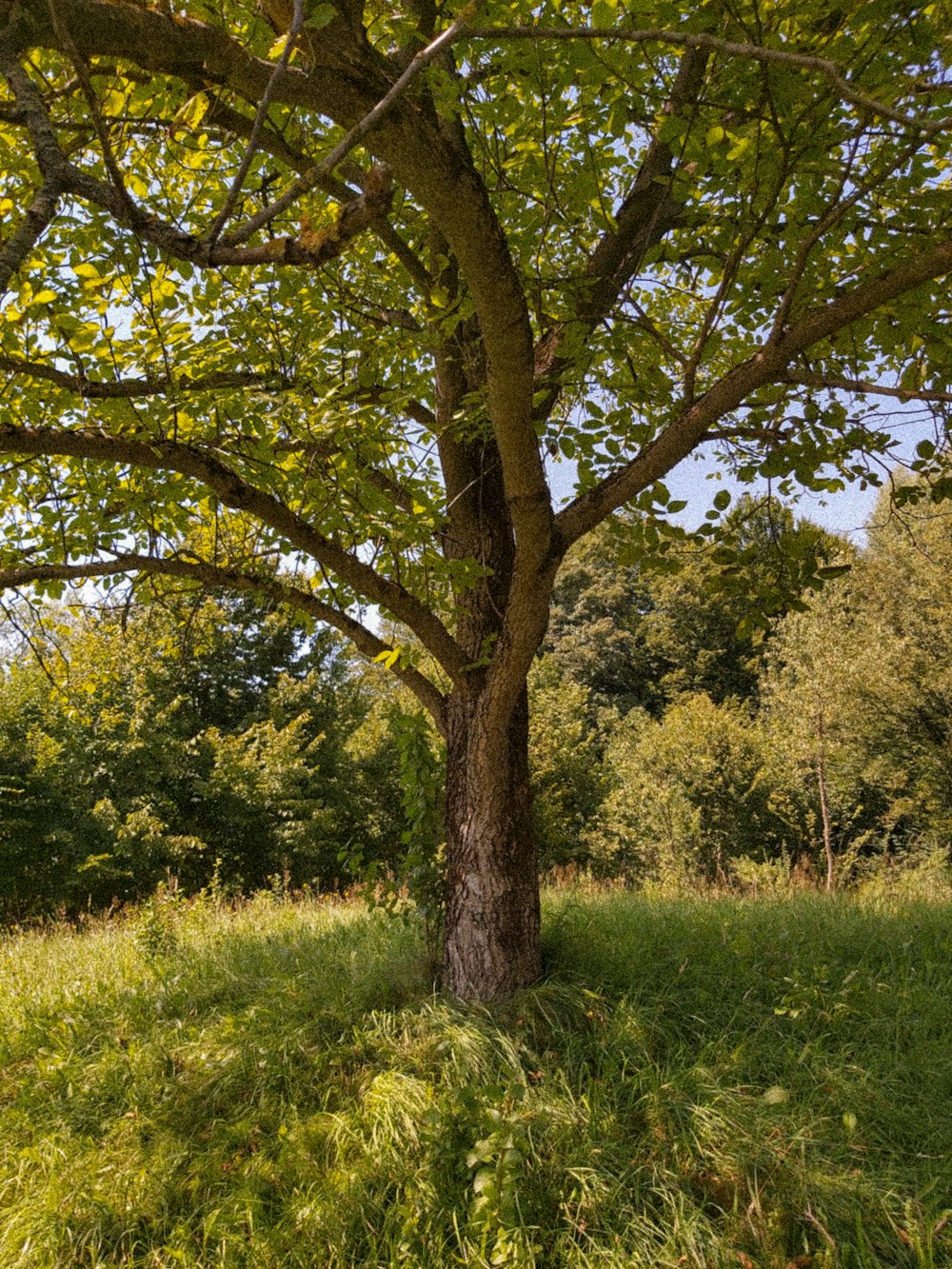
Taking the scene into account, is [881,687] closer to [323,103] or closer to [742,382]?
[742,382]

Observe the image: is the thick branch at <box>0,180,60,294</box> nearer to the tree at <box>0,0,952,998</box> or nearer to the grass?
the tree at <box>0,0,952,998</box>

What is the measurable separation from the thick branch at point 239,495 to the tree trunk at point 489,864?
46cm

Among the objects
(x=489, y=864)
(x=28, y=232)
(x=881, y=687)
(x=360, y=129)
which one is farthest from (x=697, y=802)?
(x=28, y=232)

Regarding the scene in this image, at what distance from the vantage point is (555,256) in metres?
4.87

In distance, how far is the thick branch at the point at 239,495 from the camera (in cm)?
318

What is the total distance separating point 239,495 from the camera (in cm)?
369

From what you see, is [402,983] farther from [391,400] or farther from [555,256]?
[555,256]

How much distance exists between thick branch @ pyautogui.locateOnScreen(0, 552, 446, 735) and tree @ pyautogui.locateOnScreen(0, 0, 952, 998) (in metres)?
0.02

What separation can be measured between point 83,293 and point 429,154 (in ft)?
7.32

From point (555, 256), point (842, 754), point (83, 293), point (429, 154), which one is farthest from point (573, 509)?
point (842, 754)

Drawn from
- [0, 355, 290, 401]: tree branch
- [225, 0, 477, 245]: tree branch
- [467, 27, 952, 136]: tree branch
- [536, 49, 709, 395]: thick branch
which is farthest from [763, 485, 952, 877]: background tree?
[225, 0, 477, 245]: tree branch

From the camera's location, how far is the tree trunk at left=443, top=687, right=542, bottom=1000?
4.05 metres

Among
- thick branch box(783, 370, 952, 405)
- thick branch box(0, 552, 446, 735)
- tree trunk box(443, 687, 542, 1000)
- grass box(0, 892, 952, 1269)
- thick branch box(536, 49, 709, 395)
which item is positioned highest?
thick branch box(536, 49, 709, 395)

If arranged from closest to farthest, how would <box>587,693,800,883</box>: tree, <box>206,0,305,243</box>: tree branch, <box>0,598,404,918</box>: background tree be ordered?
<box>206,0,305,243</box>: tree branch
<box>0,598,404,918</box>: background tree
<box>587,693,800,883</box>: tree
